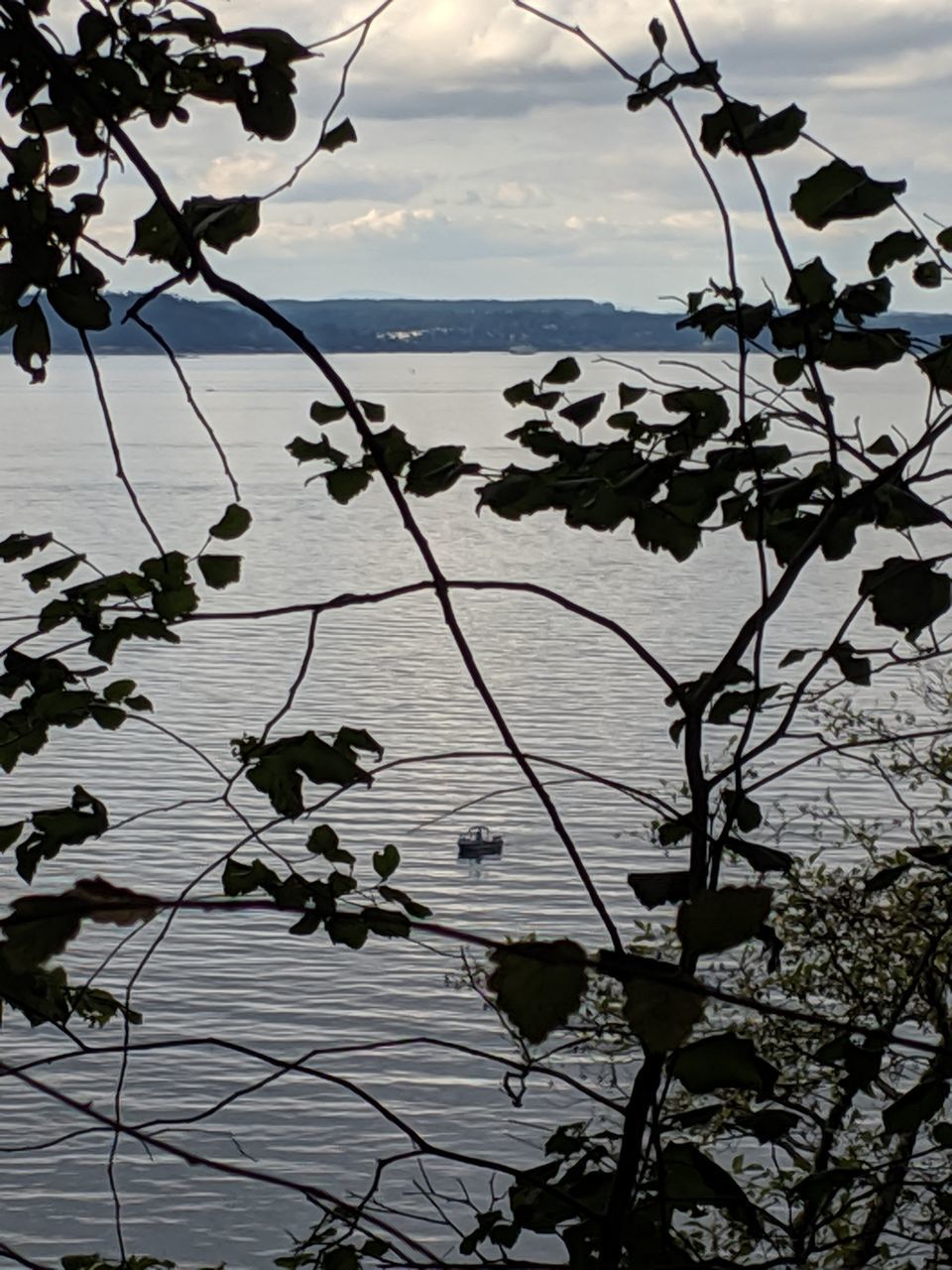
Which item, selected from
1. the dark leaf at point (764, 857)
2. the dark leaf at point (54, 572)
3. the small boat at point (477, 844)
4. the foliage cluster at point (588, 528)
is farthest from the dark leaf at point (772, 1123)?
the small boat at point (477, 844)

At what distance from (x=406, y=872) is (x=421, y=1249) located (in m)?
20.6

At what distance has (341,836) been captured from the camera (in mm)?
24547

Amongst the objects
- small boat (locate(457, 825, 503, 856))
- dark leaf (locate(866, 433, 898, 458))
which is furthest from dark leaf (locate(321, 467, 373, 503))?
small boat (locate(457, 825, 503, 856))

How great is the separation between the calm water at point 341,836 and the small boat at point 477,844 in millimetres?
243

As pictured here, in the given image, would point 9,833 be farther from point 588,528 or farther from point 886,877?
point 886,877

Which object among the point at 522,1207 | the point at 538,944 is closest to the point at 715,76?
the point at 538,944

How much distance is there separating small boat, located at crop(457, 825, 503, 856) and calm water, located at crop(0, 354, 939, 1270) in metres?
0.24

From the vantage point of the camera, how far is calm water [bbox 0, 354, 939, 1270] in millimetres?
16203

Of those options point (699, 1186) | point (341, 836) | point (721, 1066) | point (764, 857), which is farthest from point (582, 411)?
point (341, 836)

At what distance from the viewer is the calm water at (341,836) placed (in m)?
16.2

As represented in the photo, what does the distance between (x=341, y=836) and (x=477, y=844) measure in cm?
373

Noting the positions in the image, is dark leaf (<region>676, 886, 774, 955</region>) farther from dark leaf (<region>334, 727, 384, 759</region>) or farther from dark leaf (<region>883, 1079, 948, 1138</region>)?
dark leaf (<region>334, 727, 384, 759</region>)

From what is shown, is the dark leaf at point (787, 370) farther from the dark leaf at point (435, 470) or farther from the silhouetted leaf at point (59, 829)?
the silhouetted leaf at point (59, 829)

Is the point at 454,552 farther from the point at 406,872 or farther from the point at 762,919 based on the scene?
the point at 762,919
